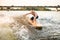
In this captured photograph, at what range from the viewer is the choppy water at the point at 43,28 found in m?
1.46

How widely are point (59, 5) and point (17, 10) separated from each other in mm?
468

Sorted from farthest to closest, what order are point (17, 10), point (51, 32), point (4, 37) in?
point (17, 10) < point (51, 32) < point (4, 37)

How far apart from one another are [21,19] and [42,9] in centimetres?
25

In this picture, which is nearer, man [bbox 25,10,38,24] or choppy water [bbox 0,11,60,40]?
choppy water [bbox 0,11,60,40]

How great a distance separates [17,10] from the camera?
1640mm

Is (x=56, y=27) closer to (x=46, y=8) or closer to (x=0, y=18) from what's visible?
(x=46, y=8)

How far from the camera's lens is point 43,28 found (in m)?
1.56

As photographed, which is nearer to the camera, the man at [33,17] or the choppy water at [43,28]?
the choppy water at [43,28]

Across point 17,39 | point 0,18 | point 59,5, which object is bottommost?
point 17,39

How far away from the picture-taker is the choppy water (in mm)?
1455

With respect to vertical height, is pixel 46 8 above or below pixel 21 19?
above

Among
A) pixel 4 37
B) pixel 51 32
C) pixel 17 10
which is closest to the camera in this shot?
pixel 4 37
